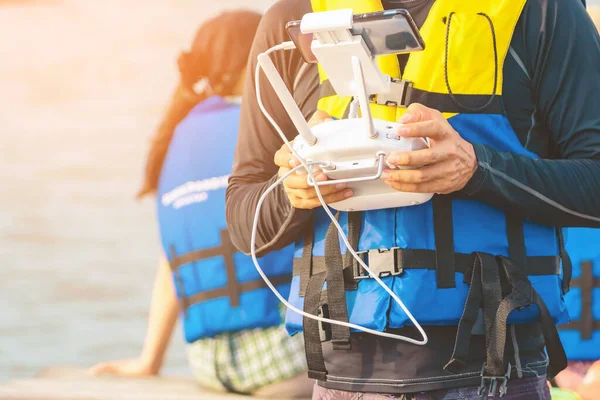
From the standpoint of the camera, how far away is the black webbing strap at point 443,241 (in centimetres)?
112

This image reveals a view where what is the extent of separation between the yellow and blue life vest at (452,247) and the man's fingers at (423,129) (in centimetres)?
13

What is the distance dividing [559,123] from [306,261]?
38 centimetres

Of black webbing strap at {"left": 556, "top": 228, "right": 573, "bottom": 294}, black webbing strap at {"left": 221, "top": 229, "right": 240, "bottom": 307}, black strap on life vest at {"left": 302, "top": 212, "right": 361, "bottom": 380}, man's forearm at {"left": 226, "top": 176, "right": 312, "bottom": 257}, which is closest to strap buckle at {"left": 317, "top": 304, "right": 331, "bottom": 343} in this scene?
black strap on life vest at {"left": 302, "top": 212, "right": 361, "bottom": 380}

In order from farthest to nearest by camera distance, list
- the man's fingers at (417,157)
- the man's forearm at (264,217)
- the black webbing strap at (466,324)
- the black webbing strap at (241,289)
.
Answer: the black webbing strap at (241,289)
the man's forearm at (264,217)
the black webbing strap at (466,324)
the man's fingers at (417,157)

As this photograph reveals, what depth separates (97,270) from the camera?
3.17 meters

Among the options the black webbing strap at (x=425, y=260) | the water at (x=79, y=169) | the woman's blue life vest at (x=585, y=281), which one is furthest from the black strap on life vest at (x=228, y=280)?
the black webbing strap at (x=425, y=260)

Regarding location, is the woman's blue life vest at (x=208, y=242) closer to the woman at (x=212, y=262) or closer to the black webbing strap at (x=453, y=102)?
the woman at (x=212, y=262)

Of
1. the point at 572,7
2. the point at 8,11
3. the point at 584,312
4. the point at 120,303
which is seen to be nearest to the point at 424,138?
the point at 572,7

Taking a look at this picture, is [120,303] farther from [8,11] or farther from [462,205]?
[462,205]

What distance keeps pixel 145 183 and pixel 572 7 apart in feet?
7.04

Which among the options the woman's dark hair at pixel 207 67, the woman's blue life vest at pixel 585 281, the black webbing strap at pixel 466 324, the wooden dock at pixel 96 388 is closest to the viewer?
the black webbing strap at pixel 466 324

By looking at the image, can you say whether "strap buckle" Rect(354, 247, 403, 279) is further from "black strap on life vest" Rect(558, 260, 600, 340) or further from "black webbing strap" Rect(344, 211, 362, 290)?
"black strap on life vest" Rect(558, 260, 600, 340)

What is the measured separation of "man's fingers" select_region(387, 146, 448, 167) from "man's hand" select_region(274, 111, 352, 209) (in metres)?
0.09

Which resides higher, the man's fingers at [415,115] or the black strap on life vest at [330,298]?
the man's fingers at [415,115]
